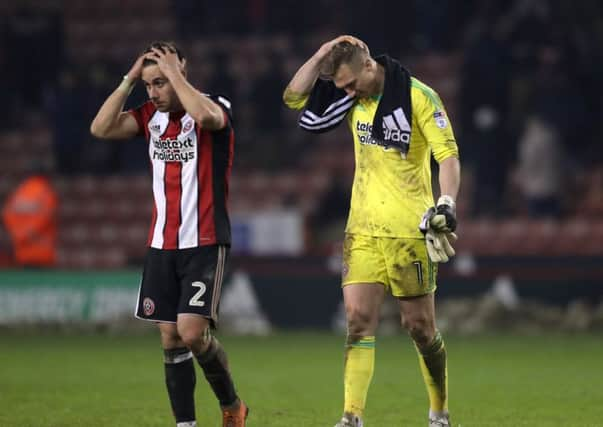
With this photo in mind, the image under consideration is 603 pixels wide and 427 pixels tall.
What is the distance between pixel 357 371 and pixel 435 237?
0.90m

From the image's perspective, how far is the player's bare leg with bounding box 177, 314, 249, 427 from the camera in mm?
7730

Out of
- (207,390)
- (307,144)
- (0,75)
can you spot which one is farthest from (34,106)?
(207,390)

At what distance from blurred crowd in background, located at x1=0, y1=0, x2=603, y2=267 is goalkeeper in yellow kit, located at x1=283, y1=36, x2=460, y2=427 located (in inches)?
435

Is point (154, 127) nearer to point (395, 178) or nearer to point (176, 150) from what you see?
point (176, 150)

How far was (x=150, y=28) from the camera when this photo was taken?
25734 millimetres

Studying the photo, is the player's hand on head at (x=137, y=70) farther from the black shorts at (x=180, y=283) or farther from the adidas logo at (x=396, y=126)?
the adidas logo at (x=396, y=126)

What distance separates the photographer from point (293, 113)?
22891 mm

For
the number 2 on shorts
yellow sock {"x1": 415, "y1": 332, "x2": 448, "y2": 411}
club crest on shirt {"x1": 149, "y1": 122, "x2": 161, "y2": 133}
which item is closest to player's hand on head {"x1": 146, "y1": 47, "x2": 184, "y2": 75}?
club crest on shirt {"x1": 149, "y1": 122, "x2": 161, "y2": 133}

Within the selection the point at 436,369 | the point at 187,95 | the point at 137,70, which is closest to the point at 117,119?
the point at 137,70

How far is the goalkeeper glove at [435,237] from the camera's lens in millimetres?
7637

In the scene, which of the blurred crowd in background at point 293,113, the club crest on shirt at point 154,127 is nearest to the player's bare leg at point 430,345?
the club crest on shirt at point 154,127

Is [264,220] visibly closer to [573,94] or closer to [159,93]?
[573,94]

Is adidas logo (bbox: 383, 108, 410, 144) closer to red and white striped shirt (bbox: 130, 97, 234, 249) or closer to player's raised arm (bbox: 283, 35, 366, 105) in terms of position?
player's raised arm (bbox: 283, 35, 366, 105)

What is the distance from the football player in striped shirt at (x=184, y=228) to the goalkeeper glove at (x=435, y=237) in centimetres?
116
